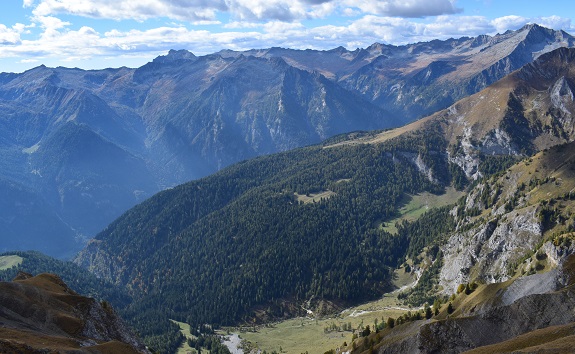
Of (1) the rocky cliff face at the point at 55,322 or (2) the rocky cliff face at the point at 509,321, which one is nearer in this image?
(2) the rocky cliff face at the point at 509,321

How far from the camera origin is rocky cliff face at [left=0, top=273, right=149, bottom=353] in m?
93.8

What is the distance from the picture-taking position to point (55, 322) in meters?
112

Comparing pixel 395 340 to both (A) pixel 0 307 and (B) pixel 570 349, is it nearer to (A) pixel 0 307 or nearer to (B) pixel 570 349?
(B) pixel 570 349

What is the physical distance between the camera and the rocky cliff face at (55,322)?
93.8 meters

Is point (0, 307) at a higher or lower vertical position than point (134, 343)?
higher

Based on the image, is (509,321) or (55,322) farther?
(55,322)

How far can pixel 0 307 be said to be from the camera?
108375 millimetres

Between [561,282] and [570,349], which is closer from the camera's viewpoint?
[570,349]

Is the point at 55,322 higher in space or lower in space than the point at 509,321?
higher

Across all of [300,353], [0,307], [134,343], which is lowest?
[300,353]

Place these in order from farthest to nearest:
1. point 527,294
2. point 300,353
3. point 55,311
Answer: point 300,353 → point 55,311 → point 527,294

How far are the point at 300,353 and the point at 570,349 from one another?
459 ft

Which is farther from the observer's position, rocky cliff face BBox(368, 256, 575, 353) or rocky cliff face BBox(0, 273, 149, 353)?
rocky cliff face BBox(0, 273, 149, 353)

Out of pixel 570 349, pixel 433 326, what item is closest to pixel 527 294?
pixel 433 326
